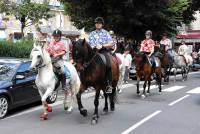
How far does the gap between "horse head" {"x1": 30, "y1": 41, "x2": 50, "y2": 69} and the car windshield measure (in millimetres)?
1475

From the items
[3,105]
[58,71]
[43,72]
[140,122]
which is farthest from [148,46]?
[3,105]

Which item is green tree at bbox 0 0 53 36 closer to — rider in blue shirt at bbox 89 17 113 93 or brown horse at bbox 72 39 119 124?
rider in blue shirt at bbox 89 17 113 93

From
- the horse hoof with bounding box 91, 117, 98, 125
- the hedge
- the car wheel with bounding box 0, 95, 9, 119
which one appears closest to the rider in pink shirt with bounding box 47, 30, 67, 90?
the car wheel with bounding box 0, 95, 9, 119

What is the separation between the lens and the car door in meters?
12.7

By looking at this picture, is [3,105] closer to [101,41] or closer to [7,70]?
[7,70]

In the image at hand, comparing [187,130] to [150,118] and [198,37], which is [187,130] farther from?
[198,37]

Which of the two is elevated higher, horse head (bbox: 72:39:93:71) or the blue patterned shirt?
the blue patterned shirt

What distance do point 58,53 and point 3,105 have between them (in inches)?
75.9

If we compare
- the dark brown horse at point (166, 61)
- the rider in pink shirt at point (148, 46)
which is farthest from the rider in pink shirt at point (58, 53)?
the dark brown horse at point (166, 61)

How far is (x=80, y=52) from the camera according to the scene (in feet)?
36.0

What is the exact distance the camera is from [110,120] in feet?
38.3

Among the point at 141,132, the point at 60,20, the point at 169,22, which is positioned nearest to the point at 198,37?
the point at 60,20

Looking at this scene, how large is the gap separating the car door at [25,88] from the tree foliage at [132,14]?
48.4 feet

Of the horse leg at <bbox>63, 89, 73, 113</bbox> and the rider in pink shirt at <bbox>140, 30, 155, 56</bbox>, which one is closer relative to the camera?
the horse leg at <bbox>63, 89, 73, 113</bbox>
